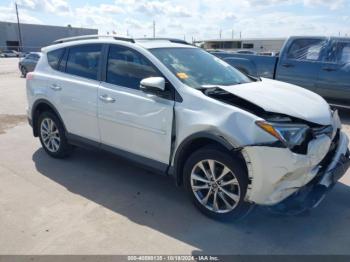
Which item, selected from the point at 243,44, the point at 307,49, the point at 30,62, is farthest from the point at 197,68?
the point at 243,44

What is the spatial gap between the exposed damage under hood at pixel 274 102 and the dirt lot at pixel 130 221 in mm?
1072

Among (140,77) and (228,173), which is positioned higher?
(140,77)

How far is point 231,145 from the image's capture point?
10.4ft

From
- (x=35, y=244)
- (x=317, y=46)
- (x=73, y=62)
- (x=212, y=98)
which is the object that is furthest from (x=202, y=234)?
(x=317, y=46)

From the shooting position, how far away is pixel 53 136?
207 inches

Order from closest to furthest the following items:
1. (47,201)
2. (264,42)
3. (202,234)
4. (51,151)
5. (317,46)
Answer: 1. (202,234)
2. (47,201)
3. (51,151)
4. (317,46)
5. (264,42)

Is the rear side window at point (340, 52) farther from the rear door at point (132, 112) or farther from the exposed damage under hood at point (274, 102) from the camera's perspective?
the rear door at point (132, 112)

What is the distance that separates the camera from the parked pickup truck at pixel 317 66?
302 inches

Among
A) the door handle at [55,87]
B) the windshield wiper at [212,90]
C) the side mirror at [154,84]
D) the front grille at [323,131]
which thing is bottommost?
the front grille at [323,131]

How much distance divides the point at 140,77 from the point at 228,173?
60.0 inches

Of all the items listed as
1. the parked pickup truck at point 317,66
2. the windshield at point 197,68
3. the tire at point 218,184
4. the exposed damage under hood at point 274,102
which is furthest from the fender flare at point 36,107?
the parked pickup truck at point 317,66

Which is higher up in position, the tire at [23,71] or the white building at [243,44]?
the white building at [243,44]

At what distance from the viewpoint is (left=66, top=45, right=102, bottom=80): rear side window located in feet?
14.8

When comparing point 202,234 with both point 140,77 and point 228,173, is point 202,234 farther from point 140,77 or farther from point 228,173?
point 140,77
